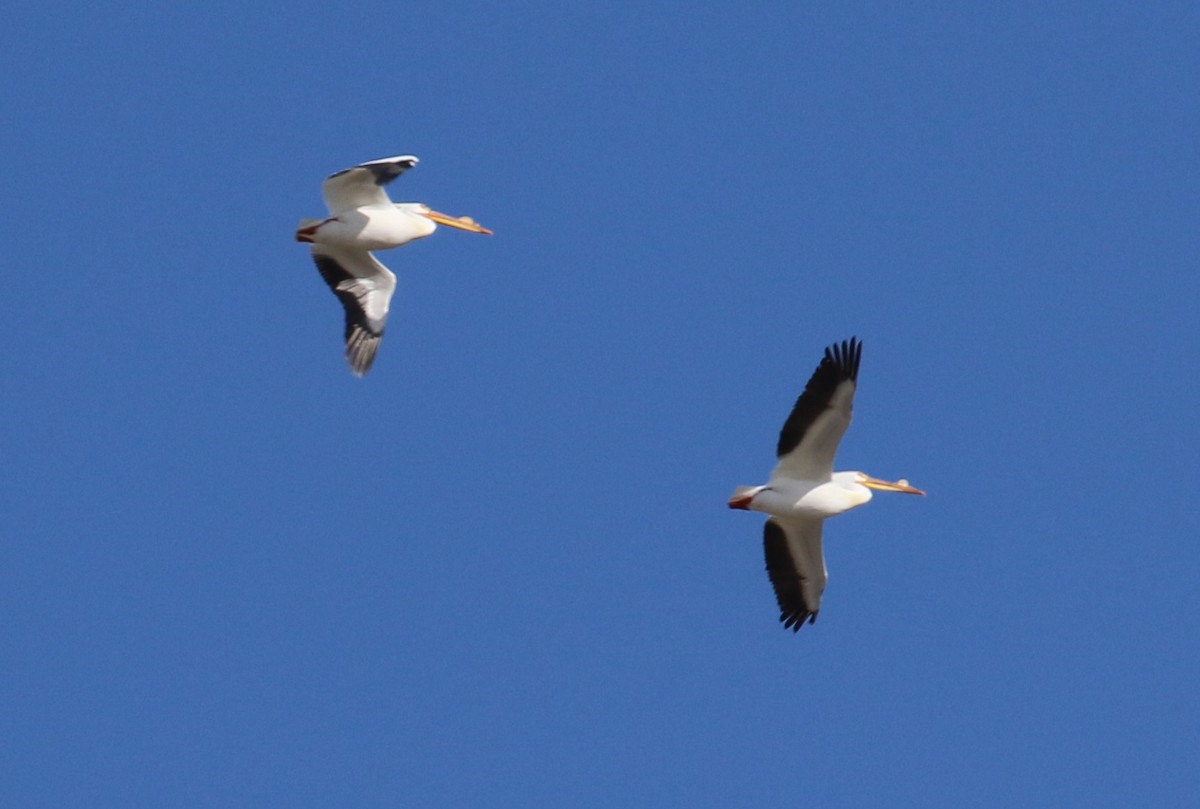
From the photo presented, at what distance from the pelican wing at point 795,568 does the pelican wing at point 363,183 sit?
169 inches

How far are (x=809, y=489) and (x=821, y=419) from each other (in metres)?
0.66

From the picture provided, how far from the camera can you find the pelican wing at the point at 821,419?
15.1 meters

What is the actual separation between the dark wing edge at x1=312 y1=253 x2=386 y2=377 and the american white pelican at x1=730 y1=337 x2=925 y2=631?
416cm

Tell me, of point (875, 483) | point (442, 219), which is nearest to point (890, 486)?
point (875, 483)

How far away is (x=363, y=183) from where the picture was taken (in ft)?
56.8

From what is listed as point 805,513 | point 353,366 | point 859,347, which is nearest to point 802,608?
point 805,513

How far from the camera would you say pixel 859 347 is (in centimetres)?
1512

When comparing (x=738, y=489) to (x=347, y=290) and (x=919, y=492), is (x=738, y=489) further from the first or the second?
(x=347, y=290)

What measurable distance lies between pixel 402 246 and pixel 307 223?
0.88 meters

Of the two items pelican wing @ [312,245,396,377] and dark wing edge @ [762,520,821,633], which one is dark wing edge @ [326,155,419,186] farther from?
dark wing edge @ [762,520,821,633]

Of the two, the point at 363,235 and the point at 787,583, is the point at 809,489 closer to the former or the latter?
the point at 787,583

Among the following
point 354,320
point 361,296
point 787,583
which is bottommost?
point 787,583

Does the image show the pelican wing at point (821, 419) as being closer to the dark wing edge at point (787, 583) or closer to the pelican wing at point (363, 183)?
the dark wing edge at point (787, 583)

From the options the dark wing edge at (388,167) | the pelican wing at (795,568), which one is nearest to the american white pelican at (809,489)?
the pelican wing at (795,568)
